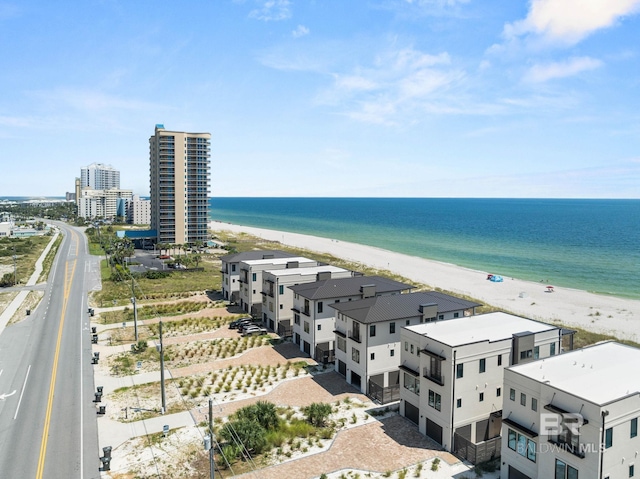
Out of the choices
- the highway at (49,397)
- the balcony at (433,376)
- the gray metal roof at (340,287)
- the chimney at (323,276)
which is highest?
the chimney at (323,276)

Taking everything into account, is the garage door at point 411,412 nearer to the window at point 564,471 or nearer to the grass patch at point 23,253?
the window at point 564,471

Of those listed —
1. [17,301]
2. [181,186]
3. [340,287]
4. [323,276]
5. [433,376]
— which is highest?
[181,186]

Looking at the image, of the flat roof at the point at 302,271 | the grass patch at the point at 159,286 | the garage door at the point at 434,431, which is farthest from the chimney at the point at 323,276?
the grass patch at the point at 159,286

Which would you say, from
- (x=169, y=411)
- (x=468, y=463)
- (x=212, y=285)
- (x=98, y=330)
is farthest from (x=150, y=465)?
(x=212, y=285)

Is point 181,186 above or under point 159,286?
above

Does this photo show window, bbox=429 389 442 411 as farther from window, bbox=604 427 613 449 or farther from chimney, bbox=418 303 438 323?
window, bbox=604 427 613 449

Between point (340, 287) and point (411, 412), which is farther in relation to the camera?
point (340, 287)

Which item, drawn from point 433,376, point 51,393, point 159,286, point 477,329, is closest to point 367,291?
point 477,329

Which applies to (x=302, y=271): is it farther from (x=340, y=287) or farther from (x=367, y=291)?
(x=367, y=291)
